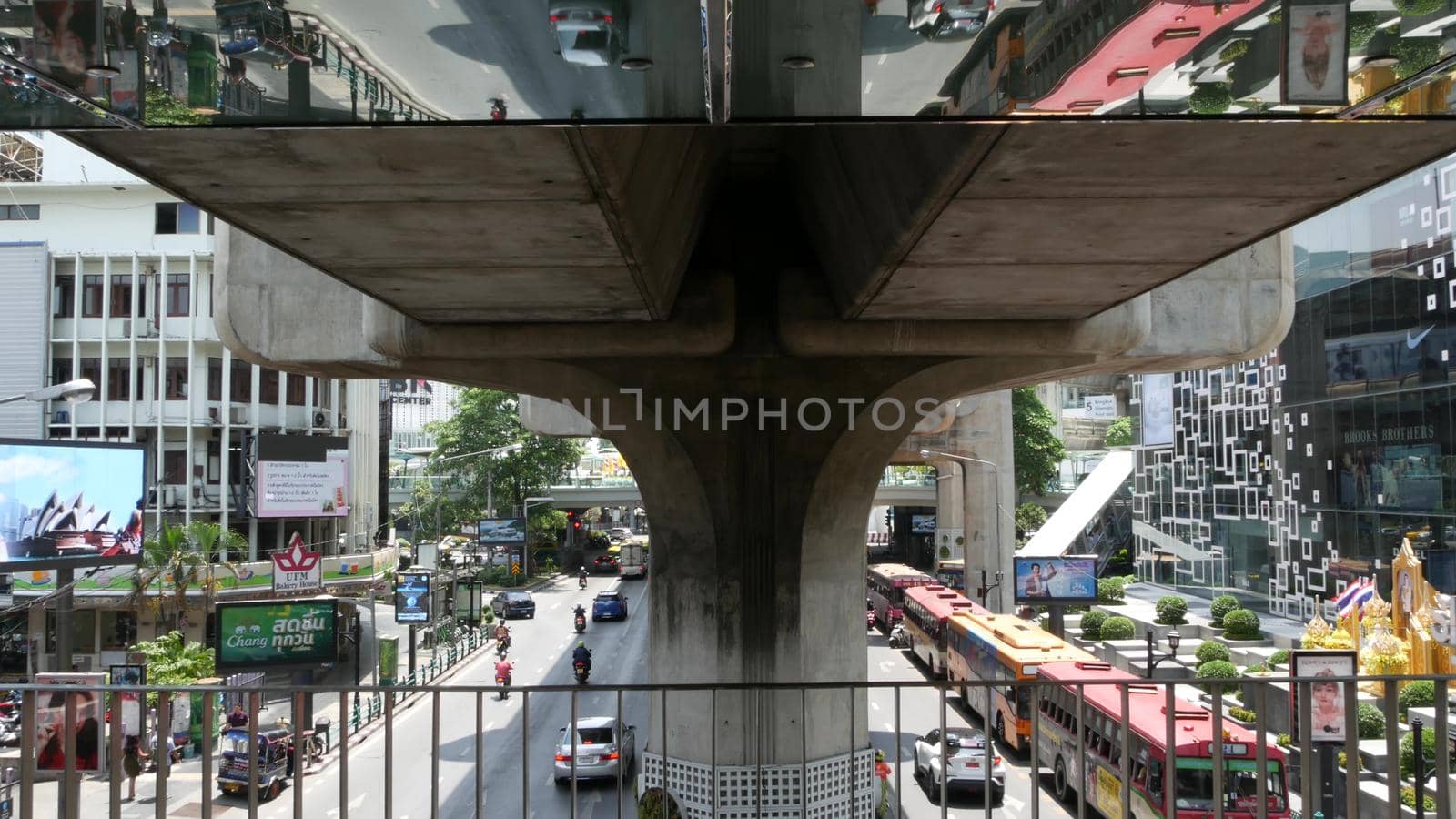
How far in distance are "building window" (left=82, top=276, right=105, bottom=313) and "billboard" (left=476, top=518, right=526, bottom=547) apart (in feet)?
54.2

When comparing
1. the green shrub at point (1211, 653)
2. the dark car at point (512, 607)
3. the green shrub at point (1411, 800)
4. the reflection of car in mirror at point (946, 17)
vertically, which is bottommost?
the dark car at point (512, 607)

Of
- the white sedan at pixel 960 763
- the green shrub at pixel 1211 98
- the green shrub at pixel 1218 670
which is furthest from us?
the green shrub at pixel 1218 670

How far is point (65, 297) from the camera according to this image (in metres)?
40.2

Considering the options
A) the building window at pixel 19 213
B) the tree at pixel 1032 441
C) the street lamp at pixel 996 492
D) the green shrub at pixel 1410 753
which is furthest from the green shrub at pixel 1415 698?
the building window at pixel 19 213

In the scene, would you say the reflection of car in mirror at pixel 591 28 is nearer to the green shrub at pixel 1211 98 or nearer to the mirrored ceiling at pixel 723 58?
the mirrored ceiling at pixel 723 58

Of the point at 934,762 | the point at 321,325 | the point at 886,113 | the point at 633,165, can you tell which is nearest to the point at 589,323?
the point at 321,325

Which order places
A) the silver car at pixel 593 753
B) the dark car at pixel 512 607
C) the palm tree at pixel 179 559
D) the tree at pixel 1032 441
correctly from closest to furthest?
the silver car at pixel 593 753, the palm tree at pixel 179 559, the dark car at pixel 512 607, the tree at pixel 1032 441

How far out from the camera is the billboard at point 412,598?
31.9 metres

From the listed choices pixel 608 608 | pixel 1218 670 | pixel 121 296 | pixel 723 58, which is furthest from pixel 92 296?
pixel 723 58

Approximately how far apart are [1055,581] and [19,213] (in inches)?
1497

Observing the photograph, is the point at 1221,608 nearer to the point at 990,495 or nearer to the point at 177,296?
the point at 990,495

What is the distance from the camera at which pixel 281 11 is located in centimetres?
306

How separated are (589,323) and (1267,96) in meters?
7.02

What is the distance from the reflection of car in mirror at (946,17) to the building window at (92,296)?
4367 cm
